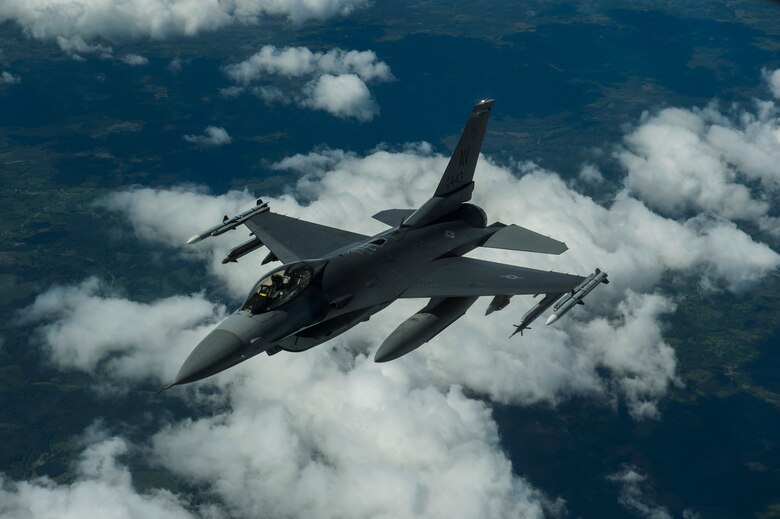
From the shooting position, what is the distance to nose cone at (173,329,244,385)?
2241 centimetres

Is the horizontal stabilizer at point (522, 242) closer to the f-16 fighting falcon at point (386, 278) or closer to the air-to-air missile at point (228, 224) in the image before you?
the f-16 fighting falcon at point (386, 278)

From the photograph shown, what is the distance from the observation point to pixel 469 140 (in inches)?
1491

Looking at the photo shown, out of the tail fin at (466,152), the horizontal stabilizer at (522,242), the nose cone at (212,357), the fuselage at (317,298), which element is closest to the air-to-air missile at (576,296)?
the horizontal stabilizer at (522,242)

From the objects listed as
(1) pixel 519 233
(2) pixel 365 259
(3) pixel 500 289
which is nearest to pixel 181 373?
(2) pixel 365 259

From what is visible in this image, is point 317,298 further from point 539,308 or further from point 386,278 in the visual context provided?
point 539,308

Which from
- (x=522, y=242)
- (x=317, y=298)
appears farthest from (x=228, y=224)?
(x=522, y=242)

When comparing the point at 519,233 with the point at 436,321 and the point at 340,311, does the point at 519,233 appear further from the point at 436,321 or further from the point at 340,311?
the point at 340,311

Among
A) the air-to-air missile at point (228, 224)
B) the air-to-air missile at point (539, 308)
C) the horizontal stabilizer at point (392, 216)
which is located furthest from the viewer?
the horizontal stabilizer at point (392, 216)

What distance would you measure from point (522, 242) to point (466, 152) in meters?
6.41

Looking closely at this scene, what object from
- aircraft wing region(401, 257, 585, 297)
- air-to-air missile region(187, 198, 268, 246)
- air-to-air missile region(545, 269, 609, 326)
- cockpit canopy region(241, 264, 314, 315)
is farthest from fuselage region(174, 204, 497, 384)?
air-to-air missile region(187, 198, 268, 246)

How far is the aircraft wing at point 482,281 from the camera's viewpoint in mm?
32188

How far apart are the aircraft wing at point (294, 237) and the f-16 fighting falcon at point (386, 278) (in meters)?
0.06

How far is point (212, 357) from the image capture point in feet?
75.4

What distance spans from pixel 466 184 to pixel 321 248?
32.8 ft
